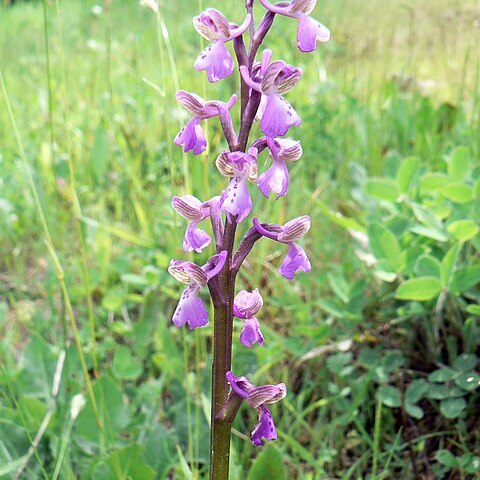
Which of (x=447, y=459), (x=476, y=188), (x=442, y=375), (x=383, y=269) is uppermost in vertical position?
(x=476, y=188)

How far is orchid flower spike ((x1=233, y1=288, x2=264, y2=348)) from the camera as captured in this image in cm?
110

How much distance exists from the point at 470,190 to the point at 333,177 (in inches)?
45.7

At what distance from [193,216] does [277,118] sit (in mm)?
221

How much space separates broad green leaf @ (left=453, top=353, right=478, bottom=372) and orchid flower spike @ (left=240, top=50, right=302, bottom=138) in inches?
35.8

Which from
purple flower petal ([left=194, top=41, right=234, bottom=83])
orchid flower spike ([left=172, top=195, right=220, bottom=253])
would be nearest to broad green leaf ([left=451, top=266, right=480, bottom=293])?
orchid flower spike ([left=172, top=195, right=220, bottom=253])

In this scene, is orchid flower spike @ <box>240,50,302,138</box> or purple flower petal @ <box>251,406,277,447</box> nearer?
orchid flower spike @ <box>240,50,302,138</box>

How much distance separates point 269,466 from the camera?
1389mm

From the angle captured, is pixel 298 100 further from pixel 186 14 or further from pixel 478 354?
pixel 186 14

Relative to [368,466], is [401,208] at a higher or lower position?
higher

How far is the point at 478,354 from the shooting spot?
1778 millimetres

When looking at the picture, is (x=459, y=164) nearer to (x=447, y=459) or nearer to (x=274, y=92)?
(x=447, y=459)

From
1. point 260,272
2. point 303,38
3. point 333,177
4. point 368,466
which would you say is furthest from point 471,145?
point 303,38

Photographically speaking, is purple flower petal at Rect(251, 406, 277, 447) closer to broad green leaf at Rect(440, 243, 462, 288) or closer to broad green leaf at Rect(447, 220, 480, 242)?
broad green leaf at Rect(440, 243, 462, 288)

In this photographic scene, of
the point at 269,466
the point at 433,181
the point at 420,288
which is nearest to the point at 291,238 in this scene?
the point at 269,466
